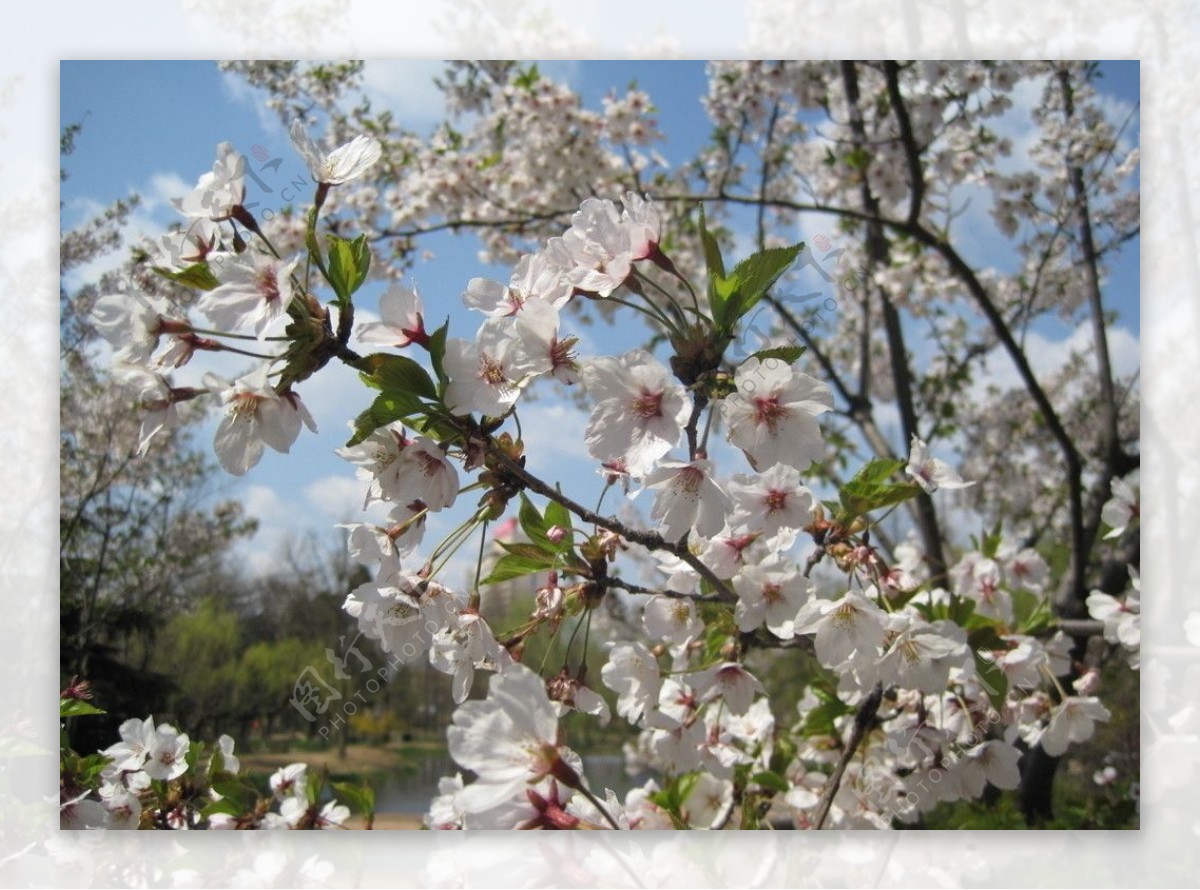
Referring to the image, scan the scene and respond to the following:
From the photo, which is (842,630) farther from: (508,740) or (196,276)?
(196,276)

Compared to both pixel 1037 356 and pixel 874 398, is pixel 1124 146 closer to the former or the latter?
pixel 1037 356

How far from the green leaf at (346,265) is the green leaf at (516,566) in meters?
0.36

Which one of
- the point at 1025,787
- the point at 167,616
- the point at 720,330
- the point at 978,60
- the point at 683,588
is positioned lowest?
the point at 1025,787

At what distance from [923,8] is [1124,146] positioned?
1.70 ft

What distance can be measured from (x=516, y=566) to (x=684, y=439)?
26 cm

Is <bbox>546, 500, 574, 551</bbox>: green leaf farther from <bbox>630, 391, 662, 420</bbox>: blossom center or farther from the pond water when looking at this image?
the pond water

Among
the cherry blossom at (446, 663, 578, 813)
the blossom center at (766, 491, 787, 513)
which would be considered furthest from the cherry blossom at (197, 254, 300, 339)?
the blossom center at (766, 491, 787, 513)

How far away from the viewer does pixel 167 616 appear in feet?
7.16

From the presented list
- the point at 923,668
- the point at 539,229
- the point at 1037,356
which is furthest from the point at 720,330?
the point at 539,229

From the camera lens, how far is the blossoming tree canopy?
849 mm

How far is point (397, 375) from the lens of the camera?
0.84m

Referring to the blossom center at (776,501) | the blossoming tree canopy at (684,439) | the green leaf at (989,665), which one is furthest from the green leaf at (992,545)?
the blossom center at (776,501)

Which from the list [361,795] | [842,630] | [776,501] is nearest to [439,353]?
[776,501]

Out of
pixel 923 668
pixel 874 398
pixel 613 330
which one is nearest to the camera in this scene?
pixel 923 668
